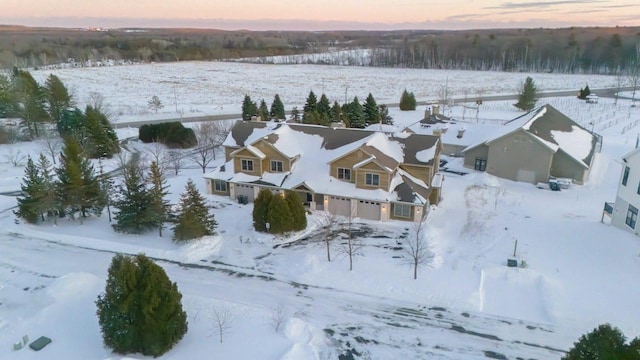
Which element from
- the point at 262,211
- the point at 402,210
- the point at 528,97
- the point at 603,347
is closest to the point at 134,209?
the point at 262,211

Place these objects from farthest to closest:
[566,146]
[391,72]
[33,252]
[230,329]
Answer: [391,72], [566,146], [33,252], [230,329]

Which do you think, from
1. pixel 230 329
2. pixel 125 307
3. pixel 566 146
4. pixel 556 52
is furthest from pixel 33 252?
pixel 556 52

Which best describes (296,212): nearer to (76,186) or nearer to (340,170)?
(340,170)

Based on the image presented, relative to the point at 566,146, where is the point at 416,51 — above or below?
above

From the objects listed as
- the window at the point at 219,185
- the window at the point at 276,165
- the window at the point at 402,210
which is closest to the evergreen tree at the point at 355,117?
the window at the point at 276,165

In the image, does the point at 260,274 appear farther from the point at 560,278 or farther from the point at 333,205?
the point at 560,278

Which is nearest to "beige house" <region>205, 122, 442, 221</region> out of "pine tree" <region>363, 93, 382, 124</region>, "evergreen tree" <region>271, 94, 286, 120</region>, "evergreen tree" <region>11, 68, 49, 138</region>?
"evergreen tree" <region>271, 94, 286, 120</region>
